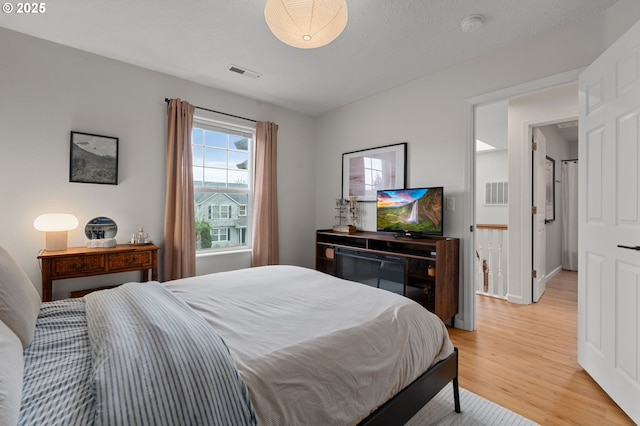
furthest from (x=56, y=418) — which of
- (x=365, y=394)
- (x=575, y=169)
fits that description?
(x=575, y=169)

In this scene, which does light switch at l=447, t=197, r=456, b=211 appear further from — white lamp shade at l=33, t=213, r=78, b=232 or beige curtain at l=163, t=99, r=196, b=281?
white lamp shade at l=33, t=213, r=78, b=232

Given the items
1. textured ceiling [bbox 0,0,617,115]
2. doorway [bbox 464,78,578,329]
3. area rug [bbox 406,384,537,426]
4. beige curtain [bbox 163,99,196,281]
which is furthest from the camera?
doorway [bbox 464,78,578,329]

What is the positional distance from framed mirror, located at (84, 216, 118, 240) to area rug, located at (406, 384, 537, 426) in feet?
9.83

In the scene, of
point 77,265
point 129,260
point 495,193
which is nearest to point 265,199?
point 129,260

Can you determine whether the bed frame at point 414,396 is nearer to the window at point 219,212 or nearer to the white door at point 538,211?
the white door at point 538,211

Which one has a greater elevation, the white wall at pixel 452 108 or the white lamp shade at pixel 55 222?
the white wall at pixel 452 108

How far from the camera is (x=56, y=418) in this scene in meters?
0.74

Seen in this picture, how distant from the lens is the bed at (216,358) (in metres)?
0.81

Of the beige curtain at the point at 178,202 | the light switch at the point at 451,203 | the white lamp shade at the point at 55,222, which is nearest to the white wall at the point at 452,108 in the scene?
the light switch at the point at 451,203

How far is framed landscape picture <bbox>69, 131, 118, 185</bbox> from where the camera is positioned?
2.73 metres

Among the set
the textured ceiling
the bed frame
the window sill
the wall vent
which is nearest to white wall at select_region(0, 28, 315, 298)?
the window sill

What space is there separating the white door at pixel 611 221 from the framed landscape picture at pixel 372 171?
163cm

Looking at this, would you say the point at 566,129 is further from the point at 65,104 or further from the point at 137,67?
the point at 65,104

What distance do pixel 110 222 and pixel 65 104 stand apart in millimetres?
1141
